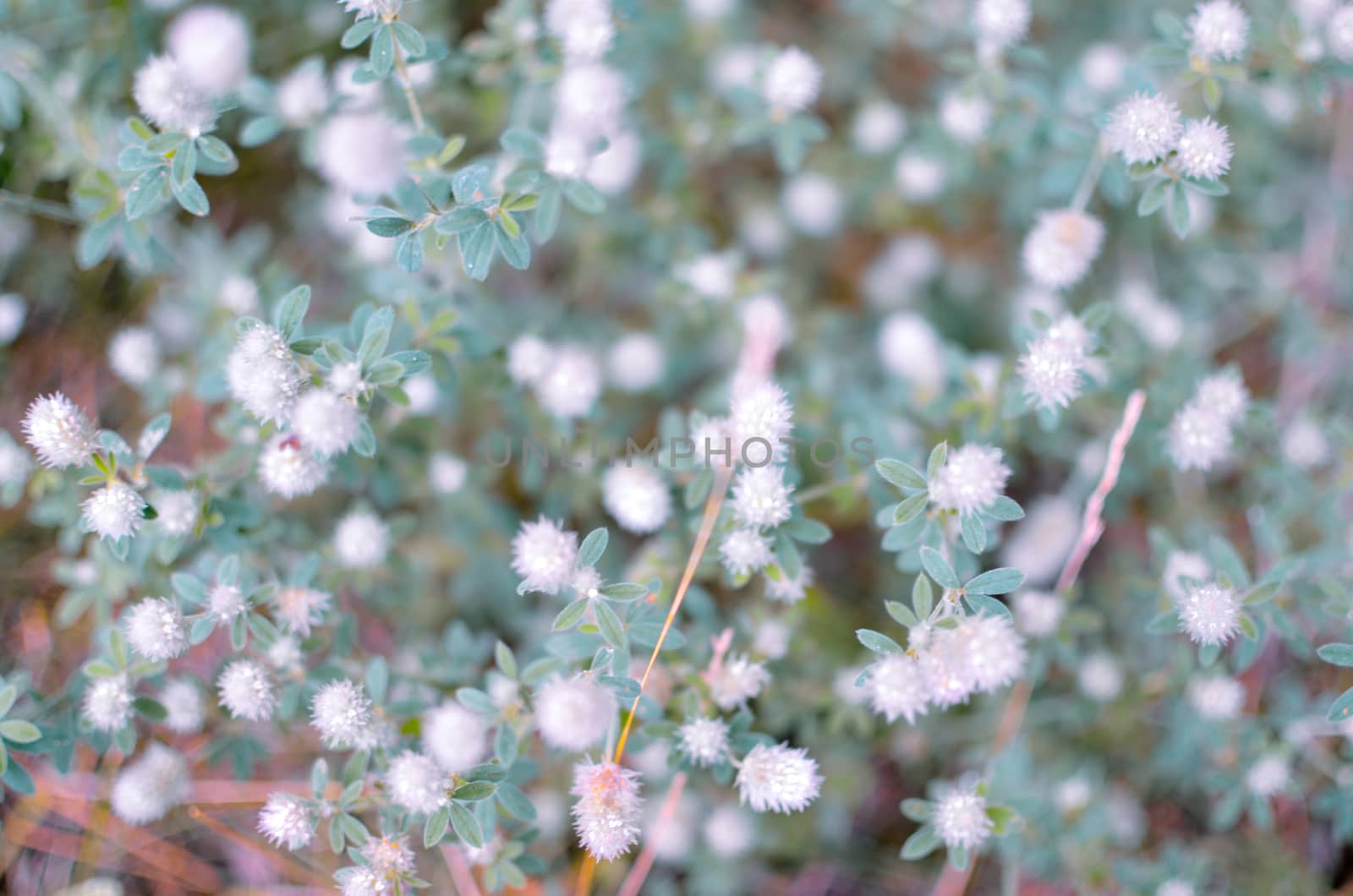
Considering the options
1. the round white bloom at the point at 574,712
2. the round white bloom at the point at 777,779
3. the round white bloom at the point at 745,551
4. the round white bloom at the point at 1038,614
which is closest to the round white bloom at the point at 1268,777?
the round white bloom at the point at 1038,614

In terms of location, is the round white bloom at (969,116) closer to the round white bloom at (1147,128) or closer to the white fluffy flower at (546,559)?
the round white bloom at (1147,128)

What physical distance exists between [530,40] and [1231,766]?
2670 mm

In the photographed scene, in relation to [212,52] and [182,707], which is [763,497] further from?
[212,52]

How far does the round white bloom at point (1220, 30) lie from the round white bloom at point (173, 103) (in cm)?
230

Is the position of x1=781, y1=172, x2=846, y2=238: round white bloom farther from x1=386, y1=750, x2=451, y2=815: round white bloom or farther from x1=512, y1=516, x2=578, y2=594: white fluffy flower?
x1=386, y1=750, x2=451, y2=815: round white bloom

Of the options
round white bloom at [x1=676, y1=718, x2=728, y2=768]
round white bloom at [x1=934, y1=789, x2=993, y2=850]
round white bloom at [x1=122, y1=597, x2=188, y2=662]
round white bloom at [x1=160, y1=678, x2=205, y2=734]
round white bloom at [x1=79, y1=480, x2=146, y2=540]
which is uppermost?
round white bloom at [x1=79, y1=480, x2=146, y2=540]

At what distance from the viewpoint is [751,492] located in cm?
200

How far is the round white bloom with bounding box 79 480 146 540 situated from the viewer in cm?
193

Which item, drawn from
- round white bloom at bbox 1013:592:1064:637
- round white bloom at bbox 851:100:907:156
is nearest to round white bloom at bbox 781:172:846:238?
round white bloom at bbox 851:100:907:156

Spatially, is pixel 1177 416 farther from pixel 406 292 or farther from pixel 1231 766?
pixel 406 292

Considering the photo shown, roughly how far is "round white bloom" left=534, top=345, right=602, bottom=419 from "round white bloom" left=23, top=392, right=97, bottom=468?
3.43 feet

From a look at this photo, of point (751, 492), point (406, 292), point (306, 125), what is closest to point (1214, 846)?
point (751, 492)

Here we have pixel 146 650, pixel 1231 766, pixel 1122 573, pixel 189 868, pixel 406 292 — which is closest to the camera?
Answer: pixel 146 650

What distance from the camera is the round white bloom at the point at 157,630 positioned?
1904 millimetres
